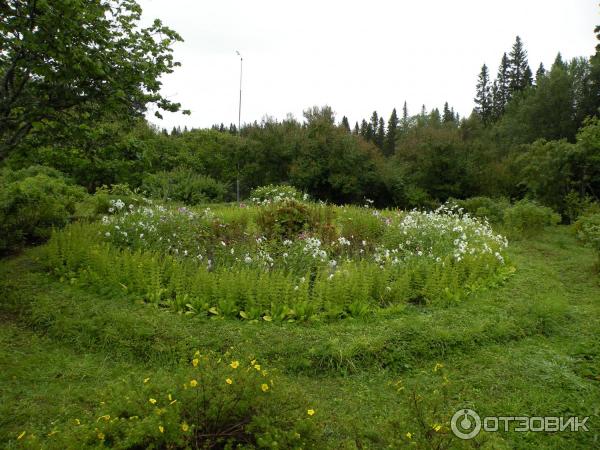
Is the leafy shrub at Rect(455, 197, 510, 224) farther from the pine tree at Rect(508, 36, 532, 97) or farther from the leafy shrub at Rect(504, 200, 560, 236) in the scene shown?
the pine tree at Rect(508, 36, 532, 97)

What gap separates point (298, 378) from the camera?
13.0ft

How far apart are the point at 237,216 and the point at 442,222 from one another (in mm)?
4490

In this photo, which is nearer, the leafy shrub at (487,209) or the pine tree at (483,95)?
the leafy shrub at (487,209)

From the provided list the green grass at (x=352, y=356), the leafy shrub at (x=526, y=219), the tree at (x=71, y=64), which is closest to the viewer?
the green grass at (x=352, y=356)

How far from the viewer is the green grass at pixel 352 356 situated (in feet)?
10.8

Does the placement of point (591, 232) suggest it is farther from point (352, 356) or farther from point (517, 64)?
point (517, 64)

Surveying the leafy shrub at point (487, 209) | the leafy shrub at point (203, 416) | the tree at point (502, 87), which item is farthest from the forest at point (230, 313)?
the tree at point (502, 87)

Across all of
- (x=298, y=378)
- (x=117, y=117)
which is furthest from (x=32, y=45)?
(x=298, y=378)

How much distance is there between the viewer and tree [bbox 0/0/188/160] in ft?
13.7

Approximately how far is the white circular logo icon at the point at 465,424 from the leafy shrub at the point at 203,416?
959mm

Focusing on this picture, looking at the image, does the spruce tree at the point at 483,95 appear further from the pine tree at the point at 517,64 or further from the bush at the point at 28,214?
the bush at the point at 28,214

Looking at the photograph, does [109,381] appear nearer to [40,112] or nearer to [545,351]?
[40,112]

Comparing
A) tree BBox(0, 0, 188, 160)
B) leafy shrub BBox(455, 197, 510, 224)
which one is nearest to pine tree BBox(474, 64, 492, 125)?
leafy shrub BBox(455, 197, 510, 224)

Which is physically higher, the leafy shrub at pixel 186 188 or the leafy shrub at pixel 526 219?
the leafy shrub at pixel 186 188
